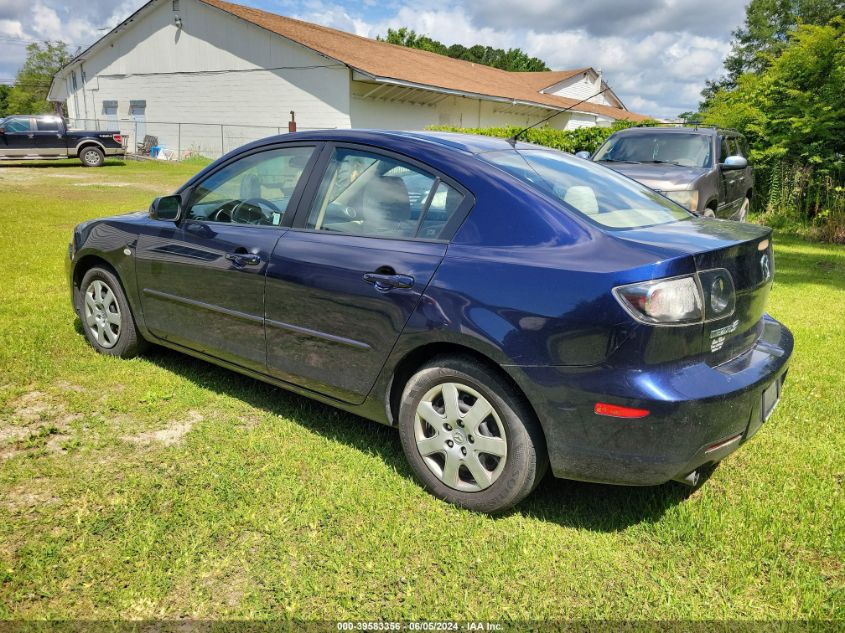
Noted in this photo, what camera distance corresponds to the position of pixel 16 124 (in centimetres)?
2250

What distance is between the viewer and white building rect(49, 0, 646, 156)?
74.5 ft

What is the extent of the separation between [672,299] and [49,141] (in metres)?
25.7

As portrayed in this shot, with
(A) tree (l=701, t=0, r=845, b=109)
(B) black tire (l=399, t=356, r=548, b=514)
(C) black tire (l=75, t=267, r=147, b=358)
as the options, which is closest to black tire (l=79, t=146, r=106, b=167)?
(C) black tire (l=75, t=267, r=147, b=358)

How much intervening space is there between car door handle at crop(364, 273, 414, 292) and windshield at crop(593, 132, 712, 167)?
739 centimetres

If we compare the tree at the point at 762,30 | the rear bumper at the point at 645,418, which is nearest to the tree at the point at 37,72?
the tree at the point at 762,30

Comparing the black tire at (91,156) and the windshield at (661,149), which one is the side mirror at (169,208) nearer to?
the windshield at (661,149)

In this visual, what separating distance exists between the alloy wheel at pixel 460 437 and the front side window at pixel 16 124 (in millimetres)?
25036

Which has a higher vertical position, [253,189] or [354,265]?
[253,189]

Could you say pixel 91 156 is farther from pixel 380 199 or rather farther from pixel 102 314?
pixel 380 199

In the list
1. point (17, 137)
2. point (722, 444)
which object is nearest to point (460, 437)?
point (722, 444)

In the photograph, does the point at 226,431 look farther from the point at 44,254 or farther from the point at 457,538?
the point at 44,254

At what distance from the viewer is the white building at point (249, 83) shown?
74.5 feet

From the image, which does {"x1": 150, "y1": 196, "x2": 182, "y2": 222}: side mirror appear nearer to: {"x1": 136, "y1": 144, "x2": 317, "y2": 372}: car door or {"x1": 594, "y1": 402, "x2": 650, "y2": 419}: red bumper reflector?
{"x1": 136, "y1": 144, "x2": 317, "y2": 372}: car door

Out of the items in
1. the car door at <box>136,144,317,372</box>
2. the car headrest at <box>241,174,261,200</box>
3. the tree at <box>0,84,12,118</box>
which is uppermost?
the tree at <box>0,84,12,118</box>
